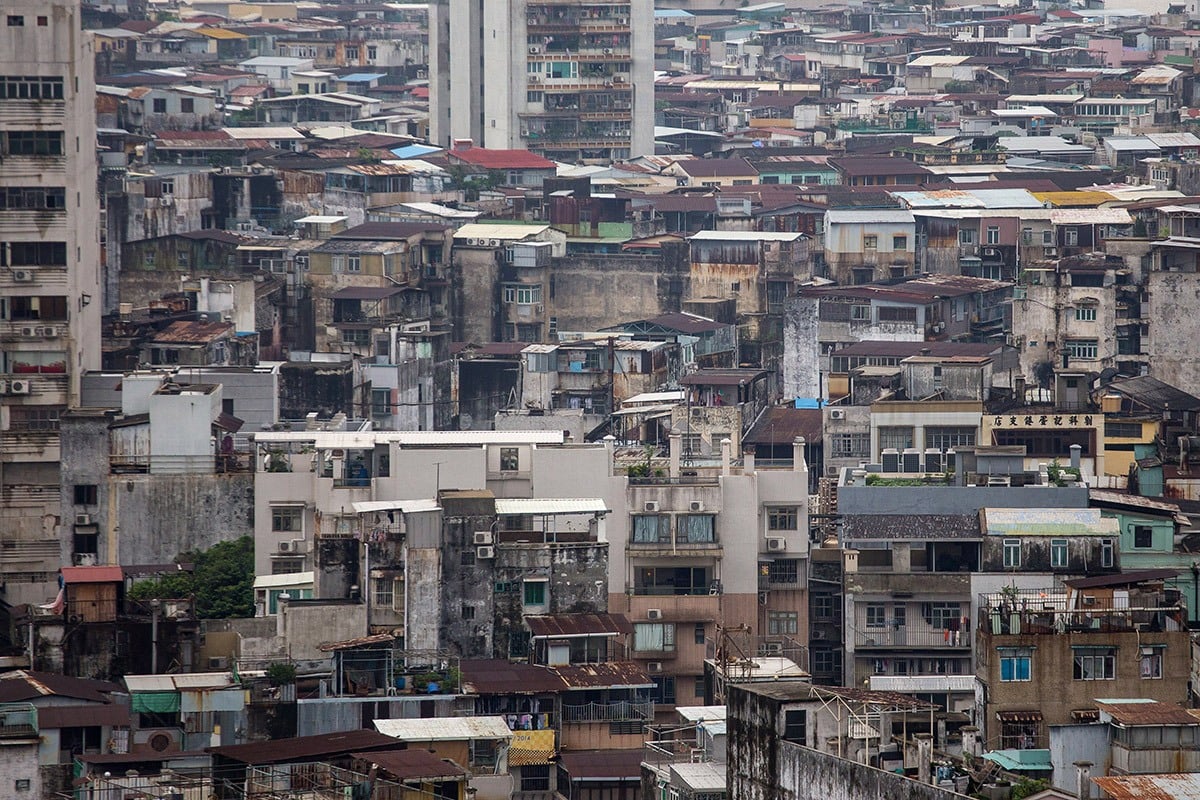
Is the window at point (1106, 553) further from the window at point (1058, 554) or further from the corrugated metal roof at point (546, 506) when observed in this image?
the corrugated metal roof at point (546, 506)

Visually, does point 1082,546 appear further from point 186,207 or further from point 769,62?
point 769,62

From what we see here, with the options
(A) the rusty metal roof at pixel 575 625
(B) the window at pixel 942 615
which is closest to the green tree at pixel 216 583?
(A) the rusty metal roof at pixel 575 625

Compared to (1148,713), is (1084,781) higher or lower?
lower

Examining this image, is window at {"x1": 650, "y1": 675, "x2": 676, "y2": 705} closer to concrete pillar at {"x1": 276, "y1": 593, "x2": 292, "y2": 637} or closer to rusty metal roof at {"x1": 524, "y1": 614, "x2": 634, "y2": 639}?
rusty metal roof at {"x1": 524, "y1": 614, "x2": 634, "y2": 639}

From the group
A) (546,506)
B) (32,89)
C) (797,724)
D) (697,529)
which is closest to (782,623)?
(697,529)

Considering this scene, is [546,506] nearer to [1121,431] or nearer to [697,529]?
[697,529]
